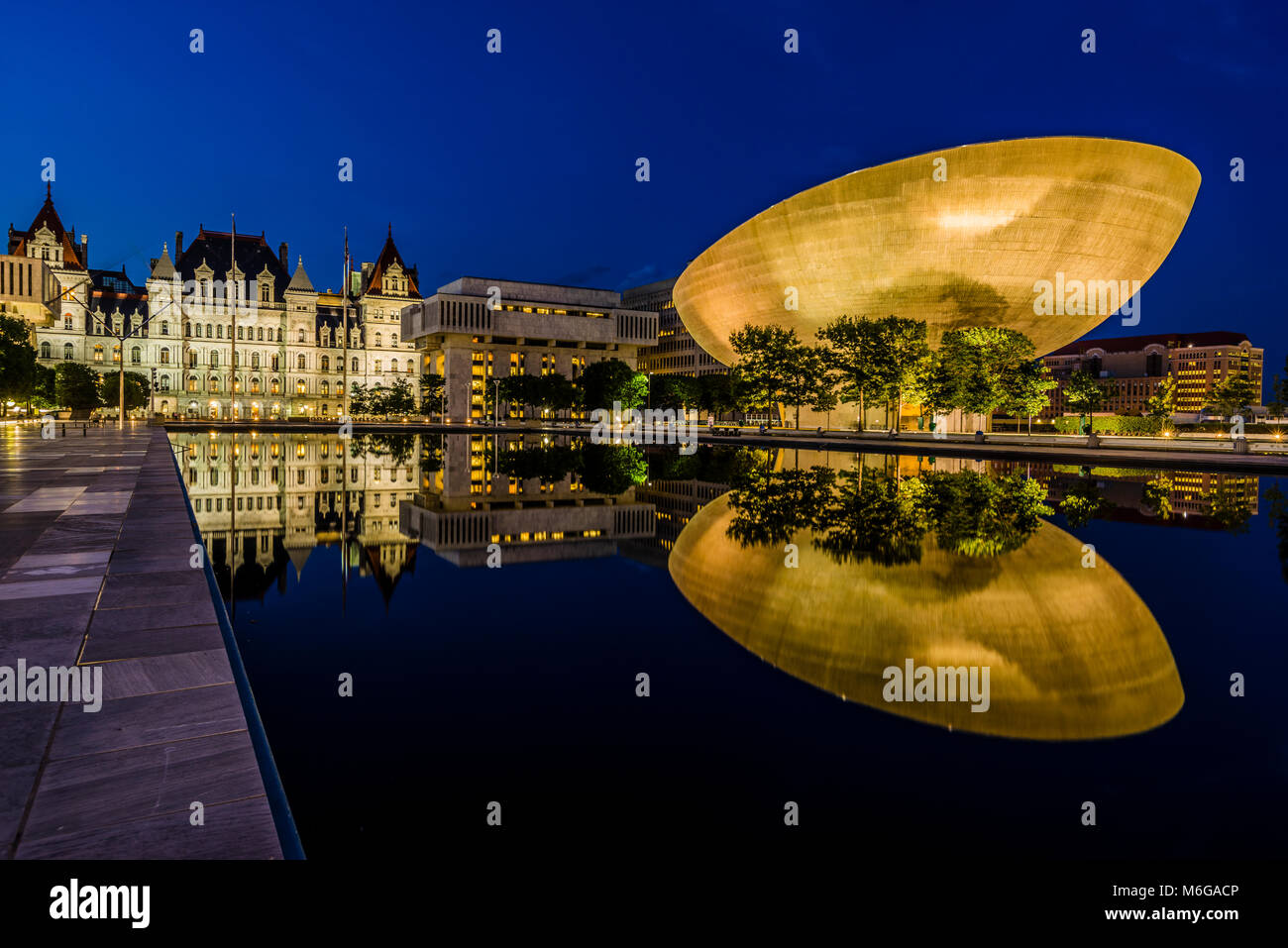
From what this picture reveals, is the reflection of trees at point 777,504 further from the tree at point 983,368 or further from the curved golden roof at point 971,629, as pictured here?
the tree at point 983,368

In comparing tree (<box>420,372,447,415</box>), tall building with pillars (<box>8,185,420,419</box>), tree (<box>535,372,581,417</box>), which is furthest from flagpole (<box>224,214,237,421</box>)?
tree (<box>535,372,581,417</box>)

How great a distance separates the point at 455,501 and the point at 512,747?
1526 centimetres

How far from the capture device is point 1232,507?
18781mm

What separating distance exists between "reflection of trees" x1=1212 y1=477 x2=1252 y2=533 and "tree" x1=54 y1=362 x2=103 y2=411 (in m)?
91.9

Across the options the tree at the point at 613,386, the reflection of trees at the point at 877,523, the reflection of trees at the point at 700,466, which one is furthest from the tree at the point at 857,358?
the tree at the point at 613,386

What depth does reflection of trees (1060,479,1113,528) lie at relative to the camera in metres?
16.5

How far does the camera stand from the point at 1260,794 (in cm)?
457

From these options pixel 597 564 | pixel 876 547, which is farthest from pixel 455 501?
pixel 876 547

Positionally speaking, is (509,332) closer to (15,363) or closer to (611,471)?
(15,363)

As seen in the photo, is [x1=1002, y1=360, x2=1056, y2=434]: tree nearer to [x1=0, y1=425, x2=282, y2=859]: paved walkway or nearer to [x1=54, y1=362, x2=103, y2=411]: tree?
[x1=0, y1=425, x2=282, y2=859]: paved walkway

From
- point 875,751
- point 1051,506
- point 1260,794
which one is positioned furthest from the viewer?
point 1051,506

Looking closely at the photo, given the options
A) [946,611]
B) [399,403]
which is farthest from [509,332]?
[946,611]
